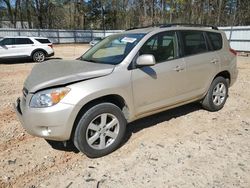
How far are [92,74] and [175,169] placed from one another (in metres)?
1.63

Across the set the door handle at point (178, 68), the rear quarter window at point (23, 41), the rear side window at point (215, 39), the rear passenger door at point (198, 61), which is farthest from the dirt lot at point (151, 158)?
the rear quarter window at point (23, 41)

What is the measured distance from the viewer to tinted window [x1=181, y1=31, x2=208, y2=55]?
453cm

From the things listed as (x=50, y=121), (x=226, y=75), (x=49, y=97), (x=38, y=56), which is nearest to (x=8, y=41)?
(x=38, y=56)

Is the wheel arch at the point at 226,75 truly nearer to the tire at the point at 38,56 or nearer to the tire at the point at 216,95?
the tire at the point at 216,95

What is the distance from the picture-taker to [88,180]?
3.11 m

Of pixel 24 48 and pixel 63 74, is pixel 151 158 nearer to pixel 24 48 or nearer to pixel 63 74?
pixel 63 74

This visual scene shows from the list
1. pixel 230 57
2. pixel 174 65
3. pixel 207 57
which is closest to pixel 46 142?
pixel 174 65

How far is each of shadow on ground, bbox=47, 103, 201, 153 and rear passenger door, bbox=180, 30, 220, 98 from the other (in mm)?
646

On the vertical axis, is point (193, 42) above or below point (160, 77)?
above

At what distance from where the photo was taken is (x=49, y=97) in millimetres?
3215

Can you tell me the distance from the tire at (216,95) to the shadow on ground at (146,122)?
367mm

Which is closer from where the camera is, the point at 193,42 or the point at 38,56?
the point at 193,42

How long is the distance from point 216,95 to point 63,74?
3.26 m

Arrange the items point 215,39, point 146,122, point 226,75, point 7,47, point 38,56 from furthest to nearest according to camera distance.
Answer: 1. point 38,56
2. point 7,47
3. point 226,75
4. point 215,39
5. point 146,122
